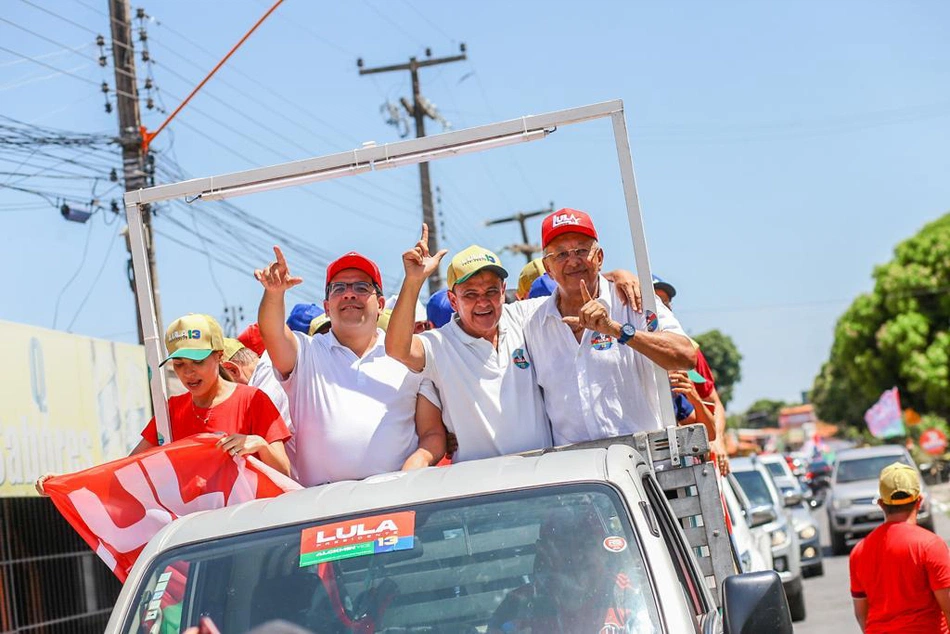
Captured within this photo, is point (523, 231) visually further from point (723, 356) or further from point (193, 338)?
point (723, 356)

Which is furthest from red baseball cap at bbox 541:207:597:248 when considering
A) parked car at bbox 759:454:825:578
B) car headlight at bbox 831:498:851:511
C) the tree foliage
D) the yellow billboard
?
the tree foliage

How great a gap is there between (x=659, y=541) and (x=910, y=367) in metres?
54.4

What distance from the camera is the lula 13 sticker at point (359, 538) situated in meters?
3.85

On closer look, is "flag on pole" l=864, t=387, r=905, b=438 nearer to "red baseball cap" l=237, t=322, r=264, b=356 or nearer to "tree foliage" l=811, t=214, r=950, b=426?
"tree foliage" l=811, t=214, r=950, b=426

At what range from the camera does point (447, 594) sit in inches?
149

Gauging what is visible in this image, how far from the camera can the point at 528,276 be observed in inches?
310

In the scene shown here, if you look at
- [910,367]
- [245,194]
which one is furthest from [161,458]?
[910,367]

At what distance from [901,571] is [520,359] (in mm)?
2962

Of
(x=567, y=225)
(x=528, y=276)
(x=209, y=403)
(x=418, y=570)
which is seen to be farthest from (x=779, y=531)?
(x=418, y=570)

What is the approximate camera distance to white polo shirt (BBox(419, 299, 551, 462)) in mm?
5430

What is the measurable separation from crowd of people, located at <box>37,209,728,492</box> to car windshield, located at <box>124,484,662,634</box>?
126cm

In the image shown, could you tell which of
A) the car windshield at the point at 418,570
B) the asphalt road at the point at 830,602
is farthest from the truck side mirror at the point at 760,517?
the car windshield at the point at 418,570

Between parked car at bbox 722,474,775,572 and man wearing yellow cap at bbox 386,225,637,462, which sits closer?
man wearing yellow cap at bbox 386,225,637,462

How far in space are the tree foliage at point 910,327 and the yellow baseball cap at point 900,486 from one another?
160 feet
